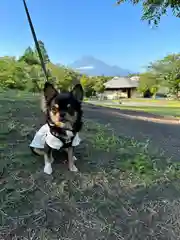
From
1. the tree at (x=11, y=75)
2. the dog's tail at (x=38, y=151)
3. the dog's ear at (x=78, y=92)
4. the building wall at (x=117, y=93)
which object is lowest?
the building wall at (x=117, y=93)

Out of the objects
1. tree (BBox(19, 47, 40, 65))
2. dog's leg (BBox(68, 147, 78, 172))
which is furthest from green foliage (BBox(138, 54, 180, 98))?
dog's leg (BBox(68, 147, 78, 172))

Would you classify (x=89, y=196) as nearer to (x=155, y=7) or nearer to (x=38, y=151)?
(x=38, y=151)

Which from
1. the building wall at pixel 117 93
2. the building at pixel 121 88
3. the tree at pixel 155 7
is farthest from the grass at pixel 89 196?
the building at pixel 121 88

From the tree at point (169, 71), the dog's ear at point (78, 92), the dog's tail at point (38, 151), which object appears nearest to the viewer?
the dog's ear at point (78, 92)

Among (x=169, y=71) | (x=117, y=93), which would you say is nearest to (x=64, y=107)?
(x=169, y=71)

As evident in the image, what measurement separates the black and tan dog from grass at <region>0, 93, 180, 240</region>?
33cm

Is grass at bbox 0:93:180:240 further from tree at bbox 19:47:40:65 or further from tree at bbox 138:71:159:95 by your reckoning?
tree at bbox 138:71:159:95

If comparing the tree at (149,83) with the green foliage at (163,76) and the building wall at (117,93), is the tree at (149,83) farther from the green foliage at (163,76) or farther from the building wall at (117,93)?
the building wall at (117,93)

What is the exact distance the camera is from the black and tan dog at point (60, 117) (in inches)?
111

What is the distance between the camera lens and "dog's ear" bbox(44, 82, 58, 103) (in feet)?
9.48

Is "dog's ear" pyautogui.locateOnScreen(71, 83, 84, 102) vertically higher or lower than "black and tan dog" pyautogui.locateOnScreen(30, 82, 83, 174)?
higher

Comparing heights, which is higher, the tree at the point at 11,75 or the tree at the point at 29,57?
the tree at the point at 29,57

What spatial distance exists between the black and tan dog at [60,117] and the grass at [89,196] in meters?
0.33

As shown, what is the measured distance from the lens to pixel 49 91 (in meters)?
2.91
